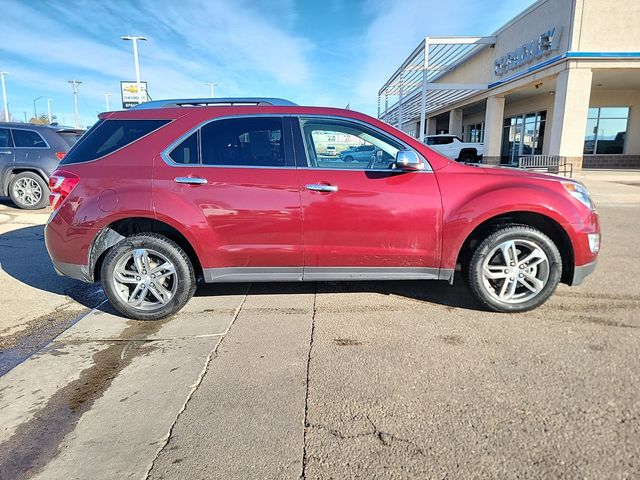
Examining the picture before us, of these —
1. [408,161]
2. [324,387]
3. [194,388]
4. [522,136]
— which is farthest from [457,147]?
[194,388]

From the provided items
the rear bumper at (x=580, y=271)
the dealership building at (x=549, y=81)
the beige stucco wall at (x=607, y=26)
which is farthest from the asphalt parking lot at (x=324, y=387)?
the beige stucco wall at (x=607, y=26)

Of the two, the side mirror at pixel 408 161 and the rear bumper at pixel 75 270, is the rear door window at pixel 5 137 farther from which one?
the side mirror at pixel 408 161

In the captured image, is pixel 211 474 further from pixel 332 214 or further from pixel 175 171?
pixel 175 171

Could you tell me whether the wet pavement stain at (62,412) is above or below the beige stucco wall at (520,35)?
below

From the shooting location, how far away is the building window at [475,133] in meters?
32.6

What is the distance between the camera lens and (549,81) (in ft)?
63.2

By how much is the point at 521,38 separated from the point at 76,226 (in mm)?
22792

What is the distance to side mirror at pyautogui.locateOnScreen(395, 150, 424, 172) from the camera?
11.3 feet

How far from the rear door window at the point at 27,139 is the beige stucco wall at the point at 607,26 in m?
18.8

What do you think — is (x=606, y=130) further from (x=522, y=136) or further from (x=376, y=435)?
(x=376, y=435)

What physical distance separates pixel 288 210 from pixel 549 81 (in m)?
20.5

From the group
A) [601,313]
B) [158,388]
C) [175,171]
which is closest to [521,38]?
[601,313]

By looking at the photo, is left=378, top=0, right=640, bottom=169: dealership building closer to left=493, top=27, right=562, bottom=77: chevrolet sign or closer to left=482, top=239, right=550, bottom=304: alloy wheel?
left=493, top=27, right=562, bottom=77: chevrolet sign

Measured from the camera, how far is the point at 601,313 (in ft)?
12.4
